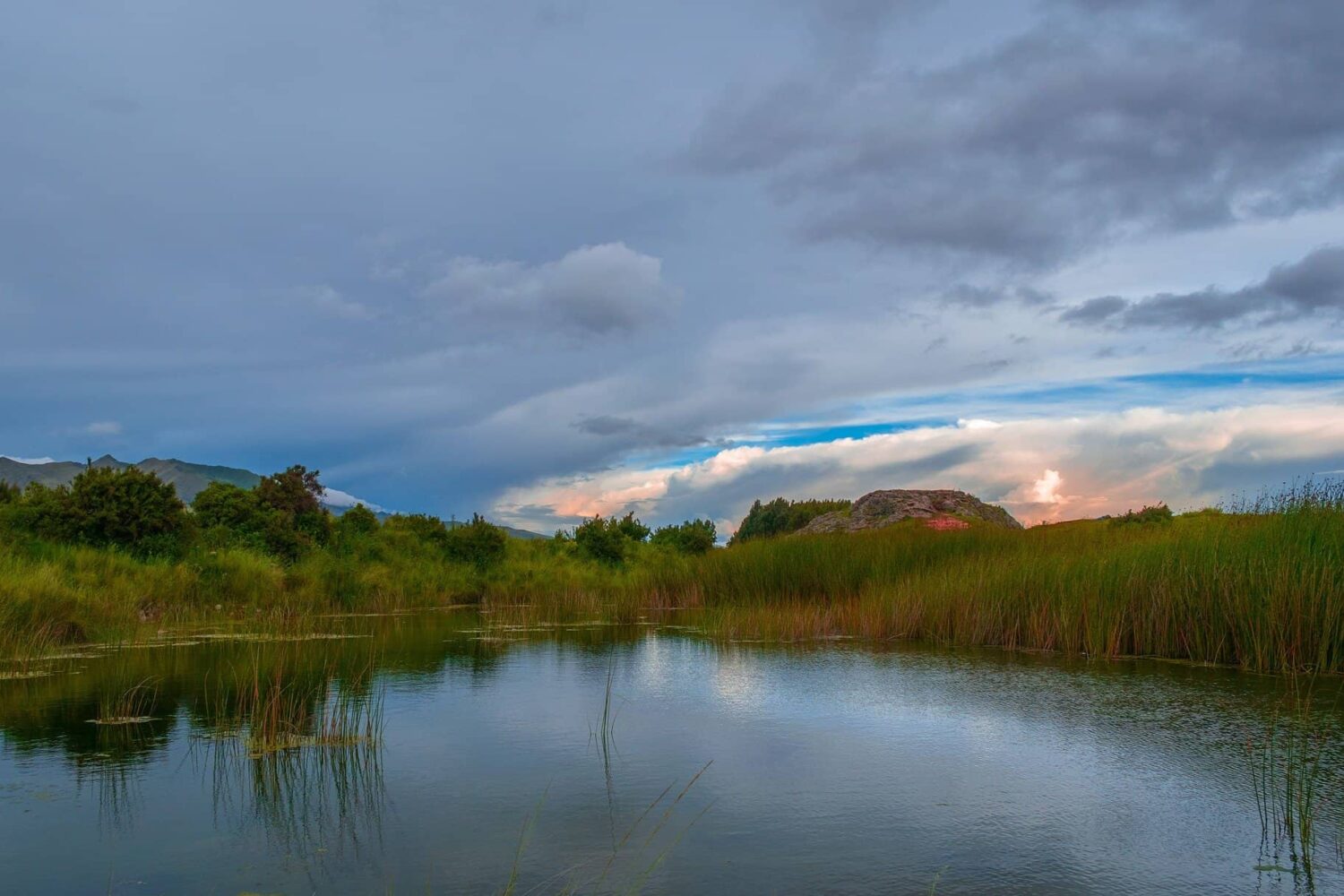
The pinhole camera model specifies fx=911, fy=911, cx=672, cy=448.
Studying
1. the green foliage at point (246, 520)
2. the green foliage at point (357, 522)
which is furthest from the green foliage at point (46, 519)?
the green foliage at point (357, 522)

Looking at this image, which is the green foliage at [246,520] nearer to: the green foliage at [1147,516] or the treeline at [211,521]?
the treeline at [211,521]

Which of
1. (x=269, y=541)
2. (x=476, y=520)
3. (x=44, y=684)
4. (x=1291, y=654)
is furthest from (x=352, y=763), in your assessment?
(x=476, y=520)

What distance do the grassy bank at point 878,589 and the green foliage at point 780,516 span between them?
9469mm

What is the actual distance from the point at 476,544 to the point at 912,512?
9.43m

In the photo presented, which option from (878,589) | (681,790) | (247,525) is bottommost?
(681,790)

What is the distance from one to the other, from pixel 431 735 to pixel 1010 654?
524 centimetres

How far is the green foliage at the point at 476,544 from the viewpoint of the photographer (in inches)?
795

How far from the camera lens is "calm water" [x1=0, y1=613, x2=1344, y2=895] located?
303 cm

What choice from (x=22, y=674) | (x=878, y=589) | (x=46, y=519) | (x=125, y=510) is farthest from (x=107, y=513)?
(x=878, y=589)

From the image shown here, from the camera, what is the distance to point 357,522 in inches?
797

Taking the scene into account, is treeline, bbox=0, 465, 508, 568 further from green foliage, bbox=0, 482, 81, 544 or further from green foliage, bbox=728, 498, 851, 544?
green foliage, bbox=728, 498, 851, 544

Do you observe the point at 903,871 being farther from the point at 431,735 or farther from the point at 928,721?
the point at 431,735

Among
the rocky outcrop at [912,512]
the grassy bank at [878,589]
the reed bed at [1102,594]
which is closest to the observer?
the reed bed at [1102,594]

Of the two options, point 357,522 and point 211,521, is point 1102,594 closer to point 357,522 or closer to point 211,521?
point 211,521
